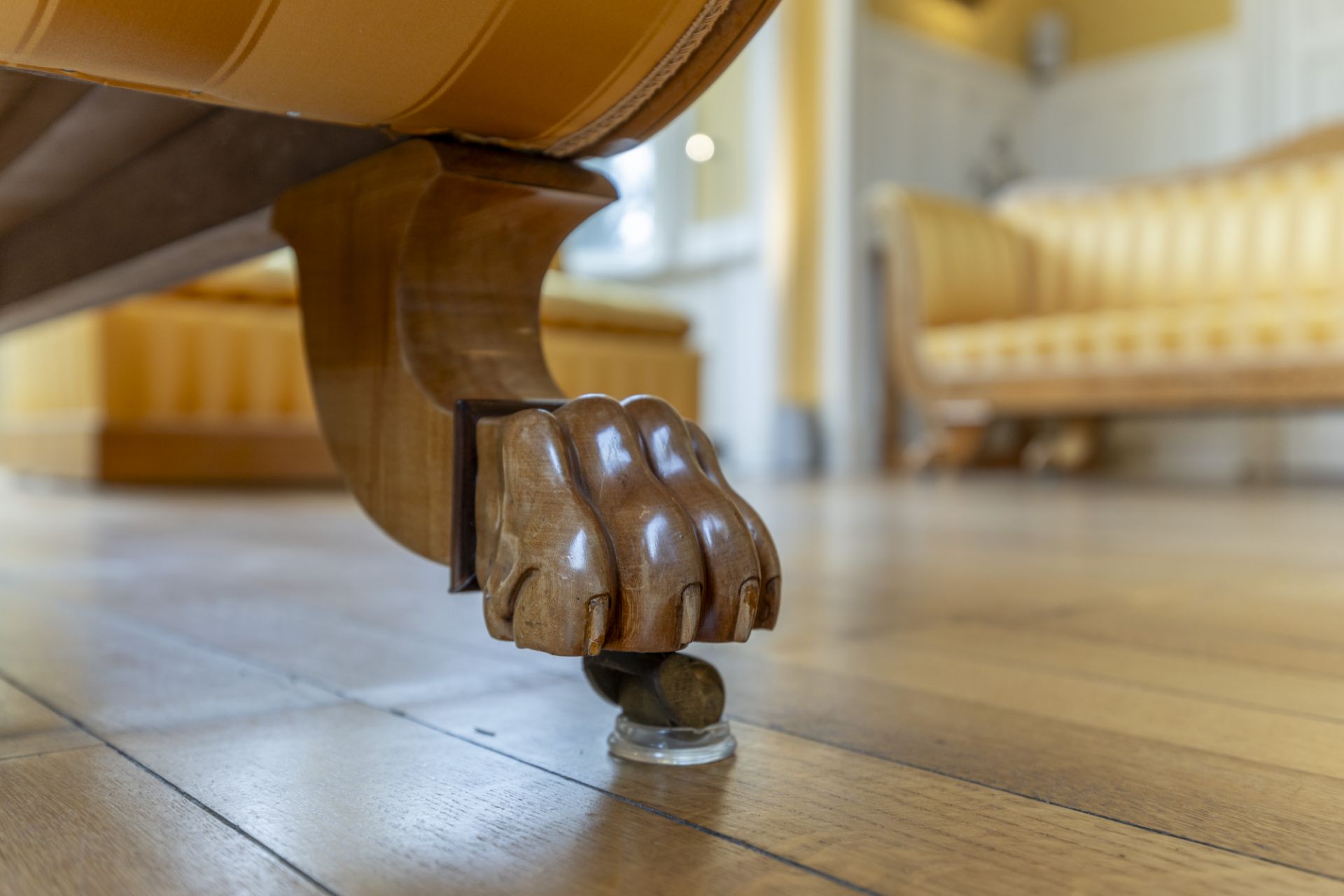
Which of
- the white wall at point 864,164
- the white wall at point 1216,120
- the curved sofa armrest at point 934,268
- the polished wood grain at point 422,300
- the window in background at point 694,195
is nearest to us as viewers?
the polished wood grain at point 422,300

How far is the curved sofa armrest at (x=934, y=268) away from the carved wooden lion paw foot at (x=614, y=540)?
8.07 feet

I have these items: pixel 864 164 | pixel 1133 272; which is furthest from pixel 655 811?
pixel 864 164

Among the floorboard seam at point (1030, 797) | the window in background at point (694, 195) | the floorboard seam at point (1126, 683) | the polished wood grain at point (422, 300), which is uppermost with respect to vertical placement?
the window in background at point (694, 195)

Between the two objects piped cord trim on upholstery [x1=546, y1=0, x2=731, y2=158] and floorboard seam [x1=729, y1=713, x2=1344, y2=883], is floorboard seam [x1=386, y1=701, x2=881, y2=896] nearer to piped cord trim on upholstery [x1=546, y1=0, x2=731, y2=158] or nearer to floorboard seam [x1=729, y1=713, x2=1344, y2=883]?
floorboard seam [x1=729, y1=713, x2=1344, y2=883]

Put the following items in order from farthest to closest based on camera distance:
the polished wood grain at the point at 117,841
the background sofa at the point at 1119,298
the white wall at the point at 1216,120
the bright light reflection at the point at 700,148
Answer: the bright light reflection at the point at 700,148, the white wall at the point at 1216,120, the background sofa at the point at 1119,298, the polished wood grain at the point at 117,841

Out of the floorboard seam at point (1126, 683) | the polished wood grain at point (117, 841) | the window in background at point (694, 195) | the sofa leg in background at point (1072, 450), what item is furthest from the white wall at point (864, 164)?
the polished wood grain at point (117, 841)

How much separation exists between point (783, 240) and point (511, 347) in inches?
121

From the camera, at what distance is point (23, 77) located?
1.29ft

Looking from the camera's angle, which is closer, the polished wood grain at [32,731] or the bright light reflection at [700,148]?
the polished wood grain at [32,731]

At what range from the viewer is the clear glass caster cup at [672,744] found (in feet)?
0.99

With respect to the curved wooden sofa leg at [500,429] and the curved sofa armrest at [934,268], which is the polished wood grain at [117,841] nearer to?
the curved wooden sofa leg at [500,429]

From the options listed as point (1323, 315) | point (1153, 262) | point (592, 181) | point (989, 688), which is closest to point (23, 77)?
point (592, 181)

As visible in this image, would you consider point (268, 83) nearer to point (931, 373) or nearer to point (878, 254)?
point (931, 373)

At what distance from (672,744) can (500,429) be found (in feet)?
0.32
